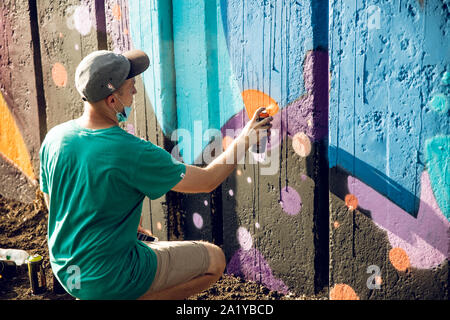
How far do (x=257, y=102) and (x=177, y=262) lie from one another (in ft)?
3.37

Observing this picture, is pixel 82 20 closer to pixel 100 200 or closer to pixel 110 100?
pixel 110 100

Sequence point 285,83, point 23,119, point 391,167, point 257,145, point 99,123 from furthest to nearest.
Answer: point 23,119 < point 257,145 < point 285,83 < point 391,167 < point 99,123

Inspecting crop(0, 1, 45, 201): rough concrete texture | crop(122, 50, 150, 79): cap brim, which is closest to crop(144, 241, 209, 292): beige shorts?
crop(122, 50, 150, 79): cap brim

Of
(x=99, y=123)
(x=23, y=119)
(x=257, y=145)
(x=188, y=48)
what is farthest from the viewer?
(x=23, y=119)

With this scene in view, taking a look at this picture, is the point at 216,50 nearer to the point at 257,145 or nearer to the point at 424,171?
the point at 257,145

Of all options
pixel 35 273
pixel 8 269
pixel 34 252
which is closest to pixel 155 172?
pixel 35 273

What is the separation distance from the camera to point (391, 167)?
2.36m

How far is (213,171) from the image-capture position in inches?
91.8

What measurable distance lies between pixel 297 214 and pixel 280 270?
38cm

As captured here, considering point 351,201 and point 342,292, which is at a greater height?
point 351,201

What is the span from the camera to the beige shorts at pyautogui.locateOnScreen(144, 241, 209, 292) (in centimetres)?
230

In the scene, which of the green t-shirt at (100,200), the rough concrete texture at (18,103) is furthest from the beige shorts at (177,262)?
the rough concrete texture at (18,103)

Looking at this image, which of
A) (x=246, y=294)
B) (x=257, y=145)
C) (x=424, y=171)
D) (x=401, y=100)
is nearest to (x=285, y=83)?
(x=257, y=145)

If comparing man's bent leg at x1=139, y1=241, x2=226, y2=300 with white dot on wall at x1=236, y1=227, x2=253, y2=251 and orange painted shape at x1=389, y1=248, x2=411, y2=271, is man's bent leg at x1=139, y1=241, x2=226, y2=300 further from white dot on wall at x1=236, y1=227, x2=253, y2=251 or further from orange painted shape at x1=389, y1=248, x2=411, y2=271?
orange painted shape at x1=389, y1=248, x2=411, y2=271
